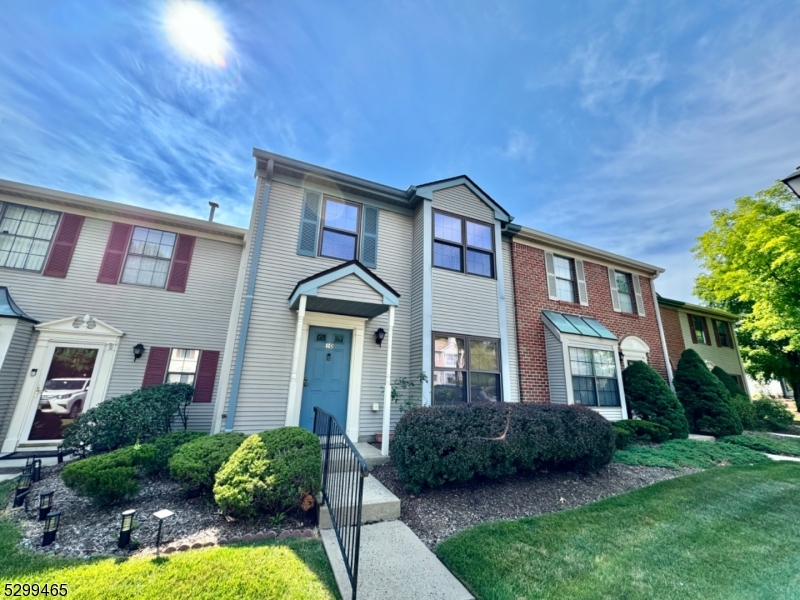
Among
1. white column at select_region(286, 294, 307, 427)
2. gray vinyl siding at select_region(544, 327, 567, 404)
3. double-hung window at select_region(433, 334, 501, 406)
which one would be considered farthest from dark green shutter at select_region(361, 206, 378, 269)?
gray vinyl siding at select_region(544, 327, 567, 404)

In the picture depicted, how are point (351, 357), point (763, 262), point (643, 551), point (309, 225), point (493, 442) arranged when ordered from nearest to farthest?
point (643, 551) → point (493, 442) → point (351, 357) → point (309, 225) → point (763, 262)

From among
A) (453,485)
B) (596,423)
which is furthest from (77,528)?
(596,423)

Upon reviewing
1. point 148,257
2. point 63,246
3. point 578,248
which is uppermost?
point 578,248

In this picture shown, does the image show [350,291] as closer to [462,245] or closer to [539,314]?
[462,245]

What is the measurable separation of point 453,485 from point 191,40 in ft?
30.6

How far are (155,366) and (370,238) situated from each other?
614cm

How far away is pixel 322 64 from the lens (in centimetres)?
739

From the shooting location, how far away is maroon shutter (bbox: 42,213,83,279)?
7203 millimetres

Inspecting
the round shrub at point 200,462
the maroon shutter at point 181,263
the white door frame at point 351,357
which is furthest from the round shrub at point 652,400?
the maroon shutter at point 181,263

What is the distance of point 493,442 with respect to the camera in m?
→ 4.76

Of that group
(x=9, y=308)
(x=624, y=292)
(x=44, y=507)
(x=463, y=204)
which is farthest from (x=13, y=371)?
(x=624, y=292)

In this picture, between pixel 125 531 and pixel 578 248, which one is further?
pixel 578 248

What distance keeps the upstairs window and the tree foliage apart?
5035 mm

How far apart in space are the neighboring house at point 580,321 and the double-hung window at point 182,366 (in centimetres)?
849
